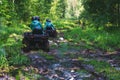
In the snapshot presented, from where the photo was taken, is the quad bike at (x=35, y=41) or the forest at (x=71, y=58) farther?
the quad bike at (x=35, y=41)

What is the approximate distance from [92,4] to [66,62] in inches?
690

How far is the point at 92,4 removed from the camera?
32000mm

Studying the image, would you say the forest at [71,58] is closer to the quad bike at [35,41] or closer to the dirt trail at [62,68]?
the dirt trail at [62,68]

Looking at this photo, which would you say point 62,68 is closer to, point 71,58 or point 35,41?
point 71,58

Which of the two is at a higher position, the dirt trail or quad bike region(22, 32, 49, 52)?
quad bike region(22, 32, 49, 52)

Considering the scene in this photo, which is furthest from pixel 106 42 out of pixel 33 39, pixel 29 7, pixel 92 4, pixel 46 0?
pixel 46 0

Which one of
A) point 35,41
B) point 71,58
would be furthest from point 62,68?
point 35,41

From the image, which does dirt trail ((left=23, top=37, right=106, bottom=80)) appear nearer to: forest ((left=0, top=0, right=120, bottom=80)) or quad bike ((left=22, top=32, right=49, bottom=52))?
forest ((left=0, top=0, right=120, bottom=80))

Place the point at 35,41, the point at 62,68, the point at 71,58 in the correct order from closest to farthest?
the point at 62,68 → the point at 71,58 → the point at 35,41

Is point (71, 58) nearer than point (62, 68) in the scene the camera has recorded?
No

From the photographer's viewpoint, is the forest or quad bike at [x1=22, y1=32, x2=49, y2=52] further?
quad bike at [x1=22, y1=32, x2=49, y2=52]

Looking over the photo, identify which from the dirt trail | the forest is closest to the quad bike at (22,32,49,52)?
the forest

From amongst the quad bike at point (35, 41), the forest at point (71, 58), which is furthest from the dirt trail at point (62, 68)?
the quad bike at point (35, 41)

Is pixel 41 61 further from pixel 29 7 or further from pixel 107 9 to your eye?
pixel 29 7
